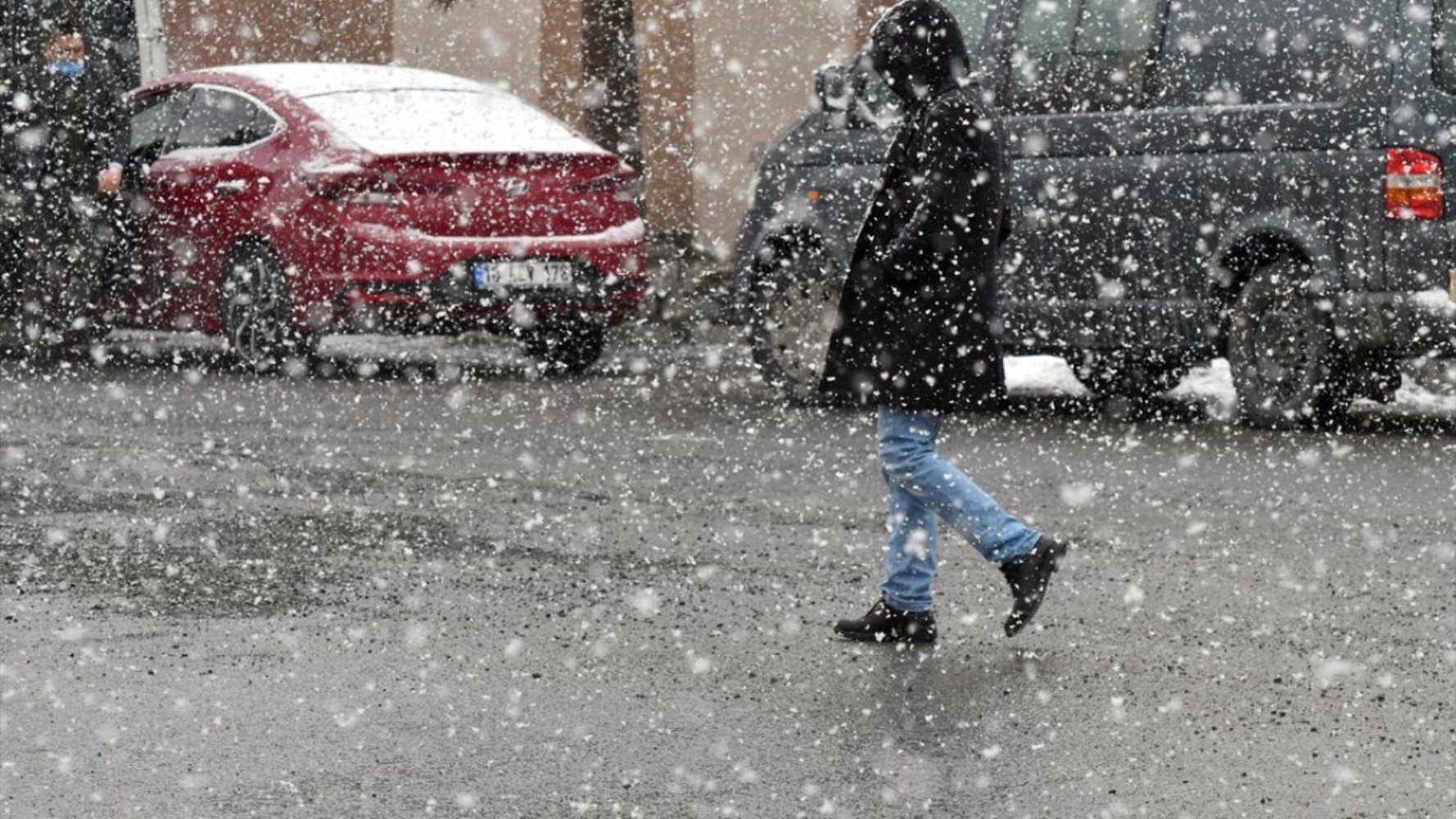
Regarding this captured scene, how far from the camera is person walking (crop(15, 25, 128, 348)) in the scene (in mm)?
15492

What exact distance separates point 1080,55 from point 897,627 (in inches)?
228

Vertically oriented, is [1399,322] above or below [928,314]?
below

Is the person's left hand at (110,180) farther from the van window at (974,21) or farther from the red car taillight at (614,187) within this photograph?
the van window at (974,21)

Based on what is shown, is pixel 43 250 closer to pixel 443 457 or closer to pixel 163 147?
pixel 163 147

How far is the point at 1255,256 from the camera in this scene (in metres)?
11.8

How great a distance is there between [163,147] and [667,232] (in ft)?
16.2

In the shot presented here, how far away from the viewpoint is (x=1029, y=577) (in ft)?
22.8

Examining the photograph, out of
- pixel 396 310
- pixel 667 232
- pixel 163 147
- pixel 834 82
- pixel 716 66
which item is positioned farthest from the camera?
pixel 716 66

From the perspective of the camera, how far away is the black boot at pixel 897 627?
277 inches

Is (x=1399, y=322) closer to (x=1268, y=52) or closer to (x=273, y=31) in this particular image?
(x=1268, y=52)

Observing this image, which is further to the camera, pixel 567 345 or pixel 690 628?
pixel 567 345

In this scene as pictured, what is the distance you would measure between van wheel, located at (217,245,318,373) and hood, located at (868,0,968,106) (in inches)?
309

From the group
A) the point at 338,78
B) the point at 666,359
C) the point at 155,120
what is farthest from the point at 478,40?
the point at 338,78

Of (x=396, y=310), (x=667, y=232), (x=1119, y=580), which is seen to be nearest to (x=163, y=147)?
(x=396, y=310)
